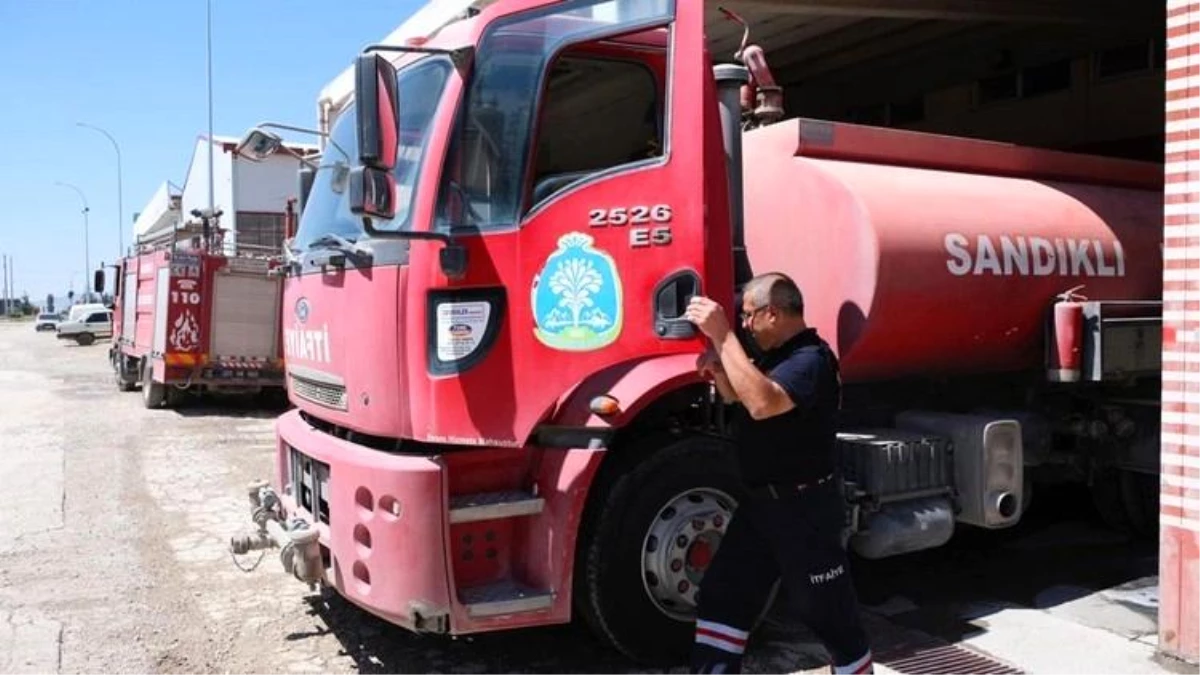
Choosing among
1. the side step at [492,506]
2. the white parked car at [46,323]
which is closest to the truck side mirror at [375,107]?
the side step at [492,506]

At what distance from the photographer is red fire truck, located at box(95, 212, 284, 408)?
1505 cm

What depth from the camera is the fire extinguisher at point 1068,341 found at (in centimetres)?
554

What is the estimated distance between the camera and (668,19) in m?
4.30

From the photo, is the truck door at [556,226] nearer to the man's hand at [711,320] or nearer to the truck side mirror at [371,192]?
the truck side mirror at [371,192]

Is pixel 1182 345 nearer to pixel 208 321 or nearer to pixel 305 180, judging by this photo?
pixel 305 180

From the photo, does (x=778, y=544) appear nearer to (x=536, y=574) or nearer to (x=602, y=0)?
(x=536, y=574)

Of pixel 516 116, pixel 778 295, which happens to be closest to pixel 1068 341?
pixel 778 295

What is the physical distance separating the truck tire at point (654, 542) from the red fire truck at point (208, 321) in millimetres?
12068

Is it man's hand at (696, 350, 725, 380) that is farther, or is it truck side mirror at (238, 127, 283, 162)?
truck side mirror at (238, 127, 283, 162)

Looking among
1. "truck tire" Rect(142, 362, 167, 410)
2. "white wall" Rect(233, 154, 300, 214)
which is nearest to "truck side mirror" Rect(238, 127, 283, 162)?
"truck tire" Rect(142, 362, 167, 410)

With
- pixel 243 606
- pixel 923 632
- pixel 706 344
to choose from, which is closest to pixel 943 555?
pixel 923 632

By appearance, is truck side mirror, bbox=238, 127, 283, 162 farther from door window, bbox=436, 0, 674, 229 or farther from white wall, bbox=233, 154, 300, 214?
white wall, bbox=233, 154, 300, 214

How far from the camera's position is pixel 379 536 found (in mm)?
4090

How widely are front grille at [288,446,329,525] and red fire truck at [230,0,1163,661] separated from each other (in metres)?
0.02
